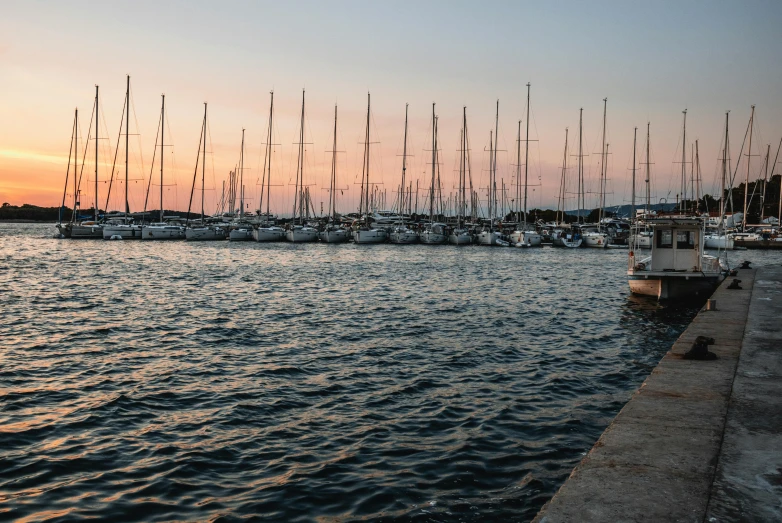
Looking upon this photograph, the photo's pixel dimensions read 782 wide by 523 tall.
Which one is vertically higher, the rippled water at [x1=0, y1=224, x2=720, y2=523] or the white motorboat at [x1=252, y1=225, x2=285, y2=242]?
the white motorboat at [x1=252, y1=225, x2=285, y2=242]

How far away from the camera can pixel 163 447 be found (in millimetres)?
9445

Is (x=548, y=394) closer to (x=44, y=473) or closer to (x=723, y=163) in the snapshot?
(x=44, y=473)

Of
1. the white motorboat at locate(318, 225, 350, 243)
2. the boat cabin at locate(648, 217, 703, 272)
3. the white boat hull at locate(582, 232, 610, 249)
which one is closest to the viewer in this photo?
the boat cabin at locate(648, 217, 703, 272)

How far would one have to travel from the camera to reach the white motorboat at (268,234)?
85125 millimetres

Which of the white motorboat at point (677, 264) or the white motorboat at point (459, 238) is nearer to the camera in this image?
the white motorboat at point (677, 264)

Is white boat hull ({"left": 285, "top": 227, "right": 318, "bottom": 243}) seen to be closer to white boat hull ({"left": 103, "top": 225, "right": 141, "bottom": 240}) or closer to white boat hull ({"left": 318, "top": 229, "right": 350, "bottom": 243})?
white boat hull ({"left": 318, "top": 229, "right": 350, "bottom": 243})

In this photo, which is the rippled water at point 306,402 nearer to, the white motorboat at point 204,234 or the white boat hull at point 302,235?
the white boat hull at point 302,235

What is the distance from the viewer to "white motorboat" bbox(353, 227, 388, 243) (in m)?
81.9

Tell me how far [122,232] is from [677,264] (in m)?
75.3

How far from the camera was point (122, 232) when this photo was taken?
85.2 metres

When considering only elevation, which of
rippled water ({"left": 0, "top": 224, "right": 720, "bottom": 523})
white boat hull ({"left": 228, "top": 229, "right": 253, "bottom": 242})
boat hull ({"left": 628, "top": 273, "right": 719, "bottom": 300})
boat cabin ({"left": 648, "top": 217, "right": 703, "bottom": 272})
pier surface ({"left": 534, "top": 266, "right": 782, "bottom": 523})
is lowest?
rippled water ({"left": 0, "top": 224, "right": 720, "bottom": 523})

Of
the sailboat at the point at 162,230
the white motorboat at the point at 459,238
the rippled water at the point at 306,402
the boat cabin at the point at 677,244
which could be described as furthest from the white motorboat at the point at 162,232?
the boat cabin at the point at 677,244

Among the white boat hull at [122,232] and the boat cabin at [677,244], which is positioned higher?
the white boat hull at [122,232]

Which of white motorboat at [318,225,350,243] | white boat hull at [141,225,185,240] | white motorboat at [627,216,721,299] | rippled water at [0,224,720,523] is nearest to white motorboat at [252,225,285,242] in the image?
white motorboat at [318,225,350,243]
